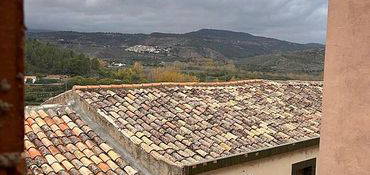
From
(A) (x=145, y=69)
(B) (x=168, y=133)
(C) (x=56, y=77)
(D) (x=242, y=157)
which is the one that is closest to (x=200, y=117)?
(B) (x=168, y=133)

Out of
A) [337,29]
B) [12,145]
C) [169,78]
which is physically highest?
[337,29]

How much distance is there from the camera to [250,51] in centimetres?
8450

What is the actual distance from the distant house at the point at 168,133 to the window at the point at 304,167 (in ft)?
0.07

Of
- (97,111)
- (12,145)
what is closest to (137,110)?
(97,111)

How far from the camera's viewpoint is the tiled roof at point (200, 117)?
20.7 ft

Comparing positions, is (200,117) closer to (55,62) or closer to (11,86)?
(11,86)

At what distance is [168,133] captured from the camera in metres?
6.72

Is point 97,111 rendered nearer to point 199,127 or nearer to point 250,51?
point 199,127

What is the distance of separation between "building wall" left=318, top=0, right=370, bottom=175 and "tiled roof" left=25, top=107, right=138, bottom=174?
9.59 feet

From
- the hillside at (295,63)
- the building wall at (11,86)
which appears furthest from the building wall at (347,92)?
the hillside at (295,63)

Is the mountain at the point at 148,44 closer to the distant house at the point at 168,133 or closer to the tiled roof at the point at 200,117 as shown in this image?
the tiled roof at the point at 200,117

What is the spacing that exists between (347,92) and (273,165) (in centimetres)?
357

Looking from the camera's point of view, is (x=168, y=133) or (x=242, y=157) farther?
(x=168, y=133)

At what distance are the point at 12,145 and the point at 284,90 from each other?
10.7 metres
